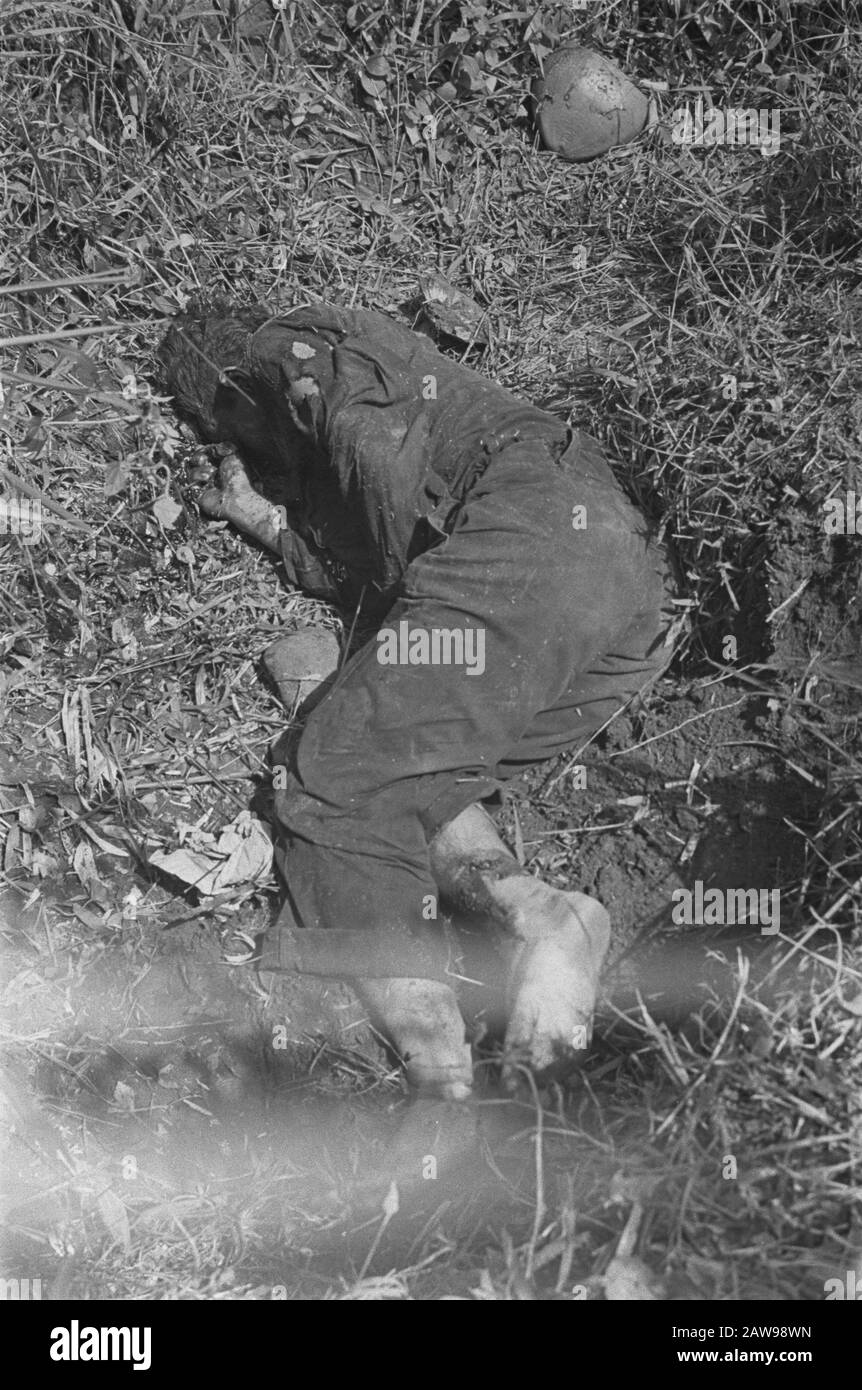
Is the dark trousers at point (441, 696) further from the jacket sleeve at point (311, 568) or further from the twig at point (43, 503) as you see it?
the twig at point (43, 503)

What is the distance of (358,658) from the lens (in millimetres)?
2949

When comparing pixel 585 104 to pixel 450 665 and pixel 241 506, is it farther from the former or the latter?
pixel 450 665

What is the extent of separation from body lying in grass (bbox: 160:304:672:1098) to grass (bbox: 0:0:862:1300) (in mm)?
157

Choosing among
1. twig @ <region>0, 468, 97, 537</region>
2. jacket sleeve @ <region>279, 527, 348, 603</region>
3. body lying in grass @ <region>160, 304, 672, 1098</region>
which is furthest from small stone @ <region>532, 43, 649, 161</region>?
twig @ <region>0, 468, 97, 537</region>

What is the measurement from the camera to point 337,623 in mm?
3588

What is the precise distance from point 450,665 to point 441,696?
0.07 meters

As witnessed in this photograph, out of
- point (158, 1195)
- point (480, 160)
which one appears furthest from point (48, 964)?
point (480, 160)

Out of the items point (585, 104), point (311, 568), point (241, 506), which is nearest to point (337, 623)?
point (311, 568)

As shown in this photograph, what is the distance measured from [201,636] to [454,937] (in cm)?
123

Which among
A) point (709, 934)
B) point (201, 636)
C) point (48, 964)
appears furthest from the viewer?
point (201, 636)

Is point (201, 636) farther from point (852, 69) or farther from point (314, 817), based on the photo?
point (852, 69)

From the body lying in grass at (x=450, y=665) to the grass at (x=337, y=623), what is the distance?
0.52 ft

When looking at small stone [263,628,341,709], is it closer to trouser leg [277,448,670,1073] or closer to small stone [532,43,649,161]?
trouser leg [277,448,670,1073]

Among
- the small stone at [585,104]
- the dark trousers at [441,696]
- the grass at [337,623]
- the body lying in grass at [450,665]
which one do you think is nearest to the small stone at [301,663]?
the grass at [337,623]
